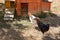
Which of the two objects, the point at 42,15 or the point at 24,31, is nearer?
the point at 24,31

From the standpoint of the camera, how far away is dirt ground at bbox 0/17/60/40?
4812 mm

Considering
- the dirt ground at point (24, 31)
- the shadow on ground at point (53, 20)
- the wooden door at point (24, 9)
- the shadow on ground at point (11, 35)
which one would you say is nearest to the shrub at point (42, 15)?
the shadow on ground at point (53, 20)

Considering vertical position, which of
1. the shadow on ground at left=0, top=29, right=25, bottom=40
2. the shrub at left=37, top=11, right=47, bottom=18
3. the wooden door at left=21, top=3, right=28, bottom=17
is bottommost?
the shadow on ground at left=0, top=29, right=25, bottom=40

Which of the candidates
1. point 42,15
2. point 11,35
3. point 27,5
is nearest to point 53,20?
point 42,15

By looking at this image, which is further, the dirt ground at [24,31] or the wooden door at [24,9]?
the wooden door at [24,9]

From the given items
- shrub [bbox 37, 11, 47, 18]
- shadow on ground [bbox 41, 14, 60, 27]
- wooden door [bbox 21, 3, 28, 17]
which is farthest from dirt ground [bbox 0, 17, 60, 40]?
wooden door [bbox 21, 3, 28, 17]

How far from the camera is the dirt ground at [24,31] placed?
481cm

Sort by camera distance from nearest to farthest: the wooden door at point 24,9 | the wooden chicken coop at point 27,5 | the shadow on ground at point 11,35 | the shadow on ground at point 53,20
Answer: the shadow on ground at point 11,35 → the shadow on ground at point 53,20 → the wooden chicken coop at point 27,5 → the wooden door at point 24,9

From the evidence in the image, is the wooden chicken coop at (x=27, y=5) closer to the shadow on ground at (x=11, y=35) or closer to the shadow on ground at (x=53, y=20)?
the shadow on ground at (x=53, y=20)

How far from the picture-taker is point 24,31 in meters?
5.19

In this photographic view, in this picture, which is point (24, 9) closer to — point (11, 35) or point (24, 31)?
point (24, 31)

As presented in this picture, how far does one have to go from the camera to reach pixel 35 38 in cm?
475

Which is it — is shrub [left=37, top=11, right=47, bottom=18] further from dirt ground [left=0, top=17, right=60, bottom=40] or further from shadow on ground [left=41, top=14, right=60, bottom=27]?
dirt ground [left=0, top=17, right=60, bottom=40]

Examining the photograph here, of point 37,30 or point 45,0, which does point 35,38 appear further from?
point 45,0
